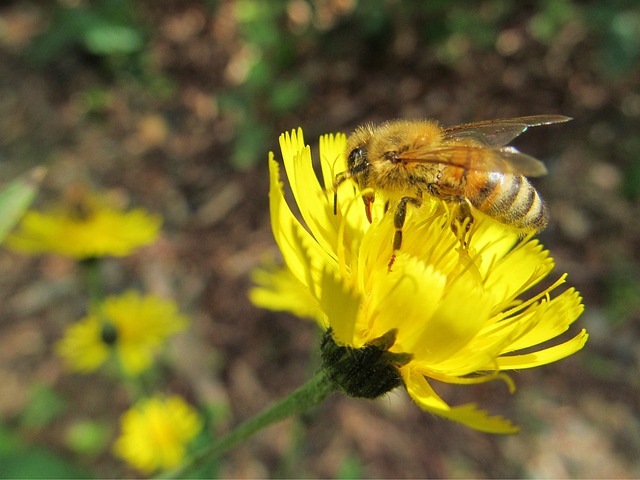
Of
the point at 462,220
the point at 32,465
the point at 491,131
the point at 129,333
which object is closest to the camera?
the point at 462,220

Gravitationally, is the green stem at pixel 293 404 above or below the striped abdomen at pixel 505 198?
below

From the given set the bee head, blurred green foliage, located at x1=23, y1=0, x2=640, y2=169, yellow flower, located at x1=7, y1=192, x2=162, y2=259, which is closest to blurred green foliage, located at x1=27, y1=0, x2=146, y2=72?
blurred green foliage, located at x1=23, y1=0, x2=640, y2=169

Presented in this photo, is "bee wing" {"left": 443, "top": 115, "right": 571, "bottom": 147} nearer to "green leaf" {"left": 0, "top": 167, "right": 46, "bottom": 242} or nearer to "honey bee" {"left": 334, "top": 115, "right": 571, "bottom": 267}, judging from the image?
"honey bee" {"left": 334, "top": 115, "right": 571, "bottom": 267}

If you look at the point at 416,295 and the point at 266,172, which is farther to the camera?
the point at 266,172

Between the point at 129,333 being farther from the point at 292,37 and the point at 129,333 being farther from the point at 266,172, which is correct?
the point at 292,37

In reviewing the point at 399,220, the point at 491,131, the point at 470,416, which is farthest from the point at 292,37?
the point at 470,416

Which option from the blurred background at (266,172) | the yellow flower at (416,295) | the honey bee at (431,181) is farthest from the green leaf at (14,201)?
the blurred background at (266,172)

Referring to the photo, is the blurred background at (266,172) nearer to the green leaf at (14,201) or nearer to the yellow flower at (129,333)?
the yellow flower at (129,333)

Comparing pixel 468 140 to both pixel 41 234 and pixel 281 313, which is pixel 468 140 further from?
pixel 281 313
